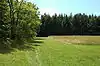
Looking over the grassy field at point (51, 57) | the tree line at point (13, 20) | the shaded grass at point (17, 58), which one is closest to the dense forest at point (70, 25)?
the tree line at point (13, 20)

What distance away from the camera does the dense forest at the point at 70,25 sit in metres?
144

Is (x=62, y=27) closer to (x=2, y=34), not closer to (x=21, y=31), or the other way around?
(x=21, y=31)

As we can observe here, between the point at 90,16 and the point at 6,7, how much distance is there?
127187 mm

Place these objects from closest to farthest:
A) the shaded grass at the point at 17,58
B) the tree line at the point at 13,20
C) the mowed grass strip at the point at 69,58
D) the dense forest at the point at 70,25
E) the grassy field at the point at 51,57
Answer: the shaded grass at the point at 17,58 → the grassy field at the point at 51,57 → the mowed grass strip at the point at 69,58 → the tree line at the point at 13,20 → the dense forest at the point at 70,25

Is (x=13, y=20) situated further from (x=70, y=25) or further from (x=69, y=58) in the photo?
(x=70, y=25)

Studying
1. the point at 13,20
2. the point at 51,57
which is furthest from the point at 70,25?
the point at 51,57

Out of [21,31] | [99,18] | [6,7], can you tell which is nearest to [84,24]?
[99,18]

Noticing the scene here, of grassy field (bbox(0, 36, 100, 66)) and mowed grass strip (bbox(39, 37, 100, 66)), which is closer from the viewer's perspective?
grassy field (bbox(0, 36, 100, 66))

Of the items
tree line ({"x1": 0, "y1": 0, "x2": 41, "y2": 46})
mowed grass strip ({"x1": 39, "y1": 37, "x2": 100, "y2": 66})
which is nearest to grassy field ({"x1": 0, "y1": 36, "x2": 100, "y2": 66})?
mowed grass strip ({"x1": 39, "y1": 37, "x2": 100, "y2": 66})

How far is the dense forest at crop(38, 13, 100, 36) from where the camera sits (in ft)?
472

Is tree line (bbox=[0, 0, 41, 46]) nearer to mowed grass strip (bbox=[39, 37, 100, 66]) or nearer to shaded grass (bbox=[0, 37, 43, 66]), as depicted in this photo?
shaded grass (bbox=[0, 37, 43, 66])

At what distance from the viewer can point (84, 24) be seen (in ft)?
489

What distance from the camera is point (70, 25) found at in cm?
14738

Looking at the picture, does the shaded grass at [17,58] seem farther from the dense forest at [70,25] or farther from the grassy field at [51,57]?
the dense forest at [70,25]
